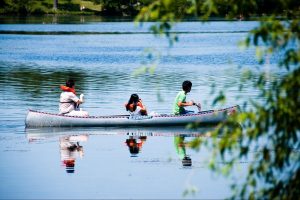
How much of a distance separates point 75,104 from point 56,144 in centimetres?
355

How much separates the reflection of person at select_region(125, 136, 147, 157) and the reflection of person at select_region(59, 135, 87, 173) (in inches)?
48.6

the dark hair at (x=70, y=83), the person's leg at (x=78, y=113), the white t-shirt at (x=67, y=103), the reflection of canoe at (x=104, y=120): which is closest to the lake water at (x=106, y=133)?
the reflection of canoe at (x=104, y=120)

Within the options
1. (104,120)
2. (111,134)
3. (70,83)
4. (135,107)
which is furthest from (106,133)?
(70,83)

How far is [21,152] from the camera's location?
22.0 metres

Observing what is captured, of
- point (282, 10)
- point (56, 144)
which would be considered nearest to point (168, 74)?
point (56, 144)

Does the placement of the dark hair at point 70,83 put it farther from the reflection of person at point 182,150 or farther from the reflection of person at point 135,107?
the reflection of person at point 182,150

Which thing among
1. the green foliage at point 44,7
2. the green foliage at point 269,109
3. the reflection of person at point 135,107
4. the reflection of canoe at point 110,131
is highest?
the green foliage at point 269,109

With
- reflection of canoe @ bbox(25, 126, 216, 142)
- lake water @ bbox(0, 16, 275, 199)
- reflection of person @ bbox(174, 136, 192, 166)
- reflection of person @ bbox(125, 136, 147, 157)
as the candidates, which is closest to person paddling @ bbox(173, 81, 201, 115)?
reflection of canoe @ bbox(25, 126, 216, 142)

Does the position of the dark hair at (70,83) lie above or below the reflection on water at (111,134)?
above

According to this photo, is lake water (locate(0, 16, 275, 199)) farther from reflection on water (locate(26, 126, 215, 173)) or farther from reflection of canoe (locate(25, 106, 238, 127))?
reflection of canoe (locate(25, 106, 238, 127))

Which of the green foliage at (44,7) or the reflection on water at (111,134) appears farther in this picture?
the green foliage at (44,7)

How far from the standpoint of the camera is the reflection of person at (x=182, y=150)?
20144 mm

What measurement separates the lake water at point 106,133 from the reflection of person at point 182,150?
1.1 inches

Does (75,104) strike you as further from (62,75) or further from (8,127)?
(62,75)
